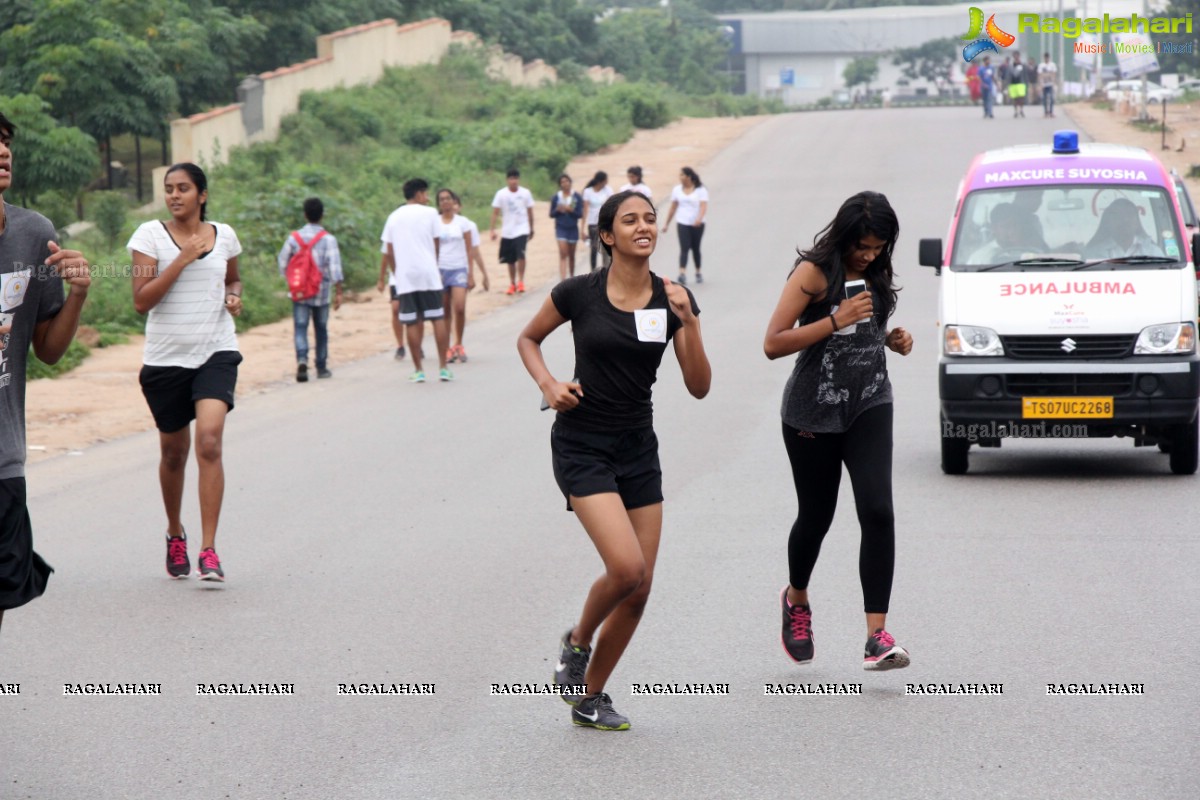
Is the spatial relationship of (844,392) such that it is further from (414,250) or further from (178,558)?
(414,250)

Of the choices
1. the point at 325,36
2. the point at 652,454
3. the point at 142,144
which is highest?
the point at 325,36

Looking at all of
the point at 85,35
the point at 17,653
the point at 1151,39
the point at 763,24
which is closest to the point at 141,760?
the point at 17,653

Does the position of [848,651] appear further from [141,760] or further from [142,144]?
[142,144]

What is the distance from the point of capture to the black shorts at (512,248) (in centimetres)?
2423

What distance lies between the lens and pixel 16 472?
4996 millimetres

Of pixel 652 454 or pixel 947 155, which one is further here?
pixel 947 155

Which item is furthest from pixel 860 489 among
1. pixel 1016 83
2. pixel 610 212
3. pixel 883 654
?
pixel 1016 83

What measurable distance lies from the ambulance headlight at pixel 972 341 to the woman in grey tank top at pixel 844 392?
4.71m

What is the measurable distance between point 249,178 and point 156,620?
28.0m

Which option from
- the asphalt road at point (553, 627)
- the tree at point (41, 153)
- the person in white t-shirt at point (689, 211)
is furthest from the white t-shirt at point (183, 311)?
the tree at point (41, 153)

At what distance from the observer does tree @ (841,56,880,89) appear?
107125 mm

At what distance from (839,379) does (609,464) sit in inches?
44.0

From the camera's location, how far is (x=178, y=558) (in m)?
8.22

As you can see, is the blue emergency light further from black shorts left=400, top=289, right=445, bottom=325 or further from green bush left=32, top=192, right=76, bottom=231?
green bush left=32, top=192, right=76, bottom=231
